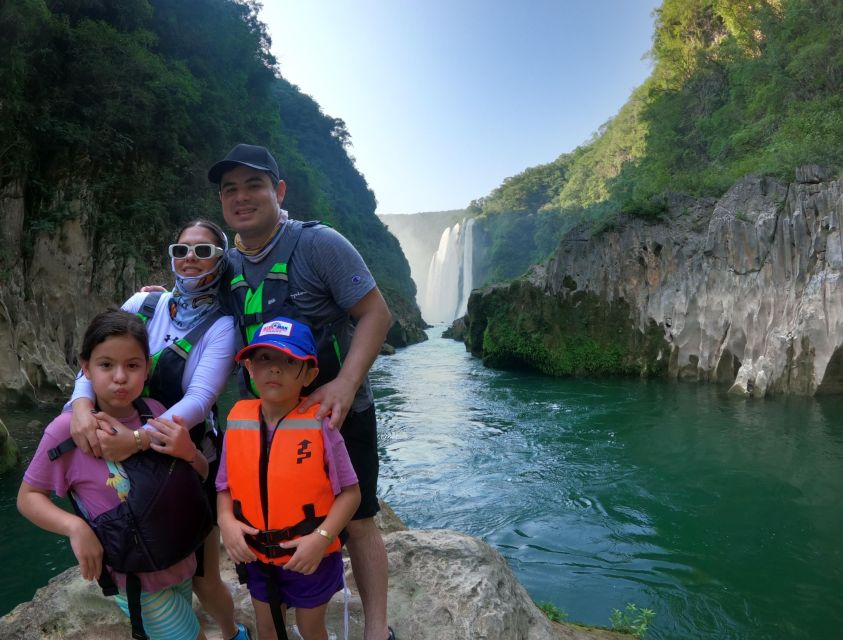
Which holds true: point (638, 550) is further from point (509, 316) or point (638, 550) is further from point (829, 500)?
point (509, 316)

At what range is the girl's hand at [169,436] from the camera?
1.90 m

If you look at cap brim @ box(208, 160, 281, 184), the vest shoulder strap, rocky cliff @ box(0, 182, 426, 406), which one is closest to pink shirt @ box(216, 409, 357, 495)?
the vest shoulder strap

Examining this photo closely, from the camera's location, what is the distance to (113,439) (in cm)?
182

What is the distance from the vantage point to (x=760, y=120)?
68.8 ft

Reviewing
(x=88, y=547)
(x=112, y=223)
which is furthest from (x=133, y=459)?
(x=112, y=223)

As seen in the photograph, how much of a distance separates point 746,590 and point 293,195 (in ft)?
104

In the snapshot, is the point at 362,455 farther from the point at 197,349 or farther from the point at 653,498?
the point at 653,498

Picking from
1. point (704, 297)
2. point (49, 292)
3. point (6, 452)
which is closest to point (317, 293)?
point (6, 452)

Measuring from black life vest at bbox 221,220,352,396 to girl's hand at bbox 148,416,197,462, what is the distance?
1.16 feet

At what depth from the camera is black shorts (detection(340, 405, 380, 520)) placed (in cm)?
225

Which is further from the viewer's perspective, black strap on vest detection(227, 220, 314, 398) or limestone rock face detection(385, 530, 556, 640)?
limestone rock face detection(385, 530, 556, 640)

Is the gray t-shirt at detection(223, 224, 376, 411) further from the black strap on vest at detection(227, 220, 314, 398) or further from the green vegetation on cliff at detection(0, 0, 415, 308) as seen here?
the green vegetation on cliff at detection(0, 0, 415, 308)

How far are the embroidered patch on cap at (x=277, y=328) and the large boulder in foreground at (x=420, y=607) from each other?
1606 mm

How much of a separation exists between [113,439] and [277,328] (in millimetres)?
666
